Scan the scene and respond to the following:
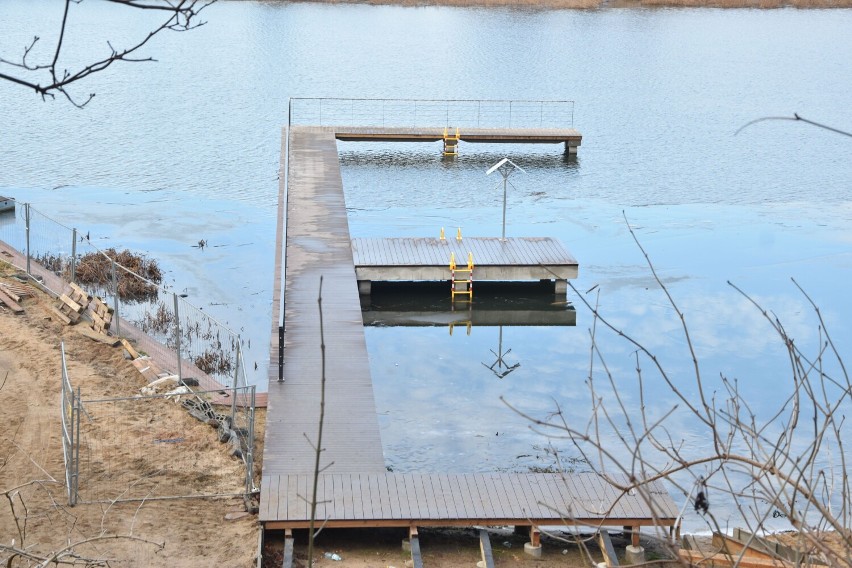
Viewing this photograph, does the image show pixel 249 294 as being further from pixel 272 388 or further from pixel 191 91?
pixel 191 91

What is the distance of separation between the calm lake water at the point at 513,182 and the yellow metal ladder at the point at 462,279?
1.45 metres

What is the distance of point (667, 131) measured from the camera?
41.4m

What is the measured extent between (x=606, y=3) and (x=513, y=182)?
46.3m

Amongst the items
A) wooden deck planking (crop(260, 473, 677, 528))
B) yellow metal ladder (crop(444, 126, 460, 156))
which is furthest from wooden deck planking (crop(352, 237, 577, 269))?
yellow metal ladder (crop(444, 126, 460, 156))

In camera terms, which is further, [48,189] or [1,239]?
[48,189]

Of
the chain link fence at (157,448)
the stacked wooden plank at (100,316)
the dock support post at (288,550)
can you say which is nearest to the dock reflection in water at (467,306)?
the stacked wooden plank at (100,316)

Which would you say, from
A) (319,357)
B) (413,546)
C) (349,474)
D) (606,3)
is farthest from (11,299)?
(606,3)

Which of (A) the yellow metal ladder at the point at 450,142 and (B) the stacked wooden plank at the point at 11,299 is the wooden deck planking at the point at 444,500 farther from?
(A) the yellow metal ladder at the point at 450,142

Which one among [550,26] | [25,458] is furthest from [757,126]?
[25,458]

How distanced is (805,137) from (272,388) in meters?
32.2

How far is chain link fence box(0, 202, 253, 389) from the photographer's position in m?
17.4

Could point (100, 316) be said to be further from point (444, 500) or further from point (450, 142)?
point (450, 142)

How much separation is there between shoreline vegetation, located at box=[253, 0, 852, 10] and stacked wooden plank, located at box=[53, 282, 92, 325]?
198ft

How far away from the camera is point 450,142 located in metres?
37.2
